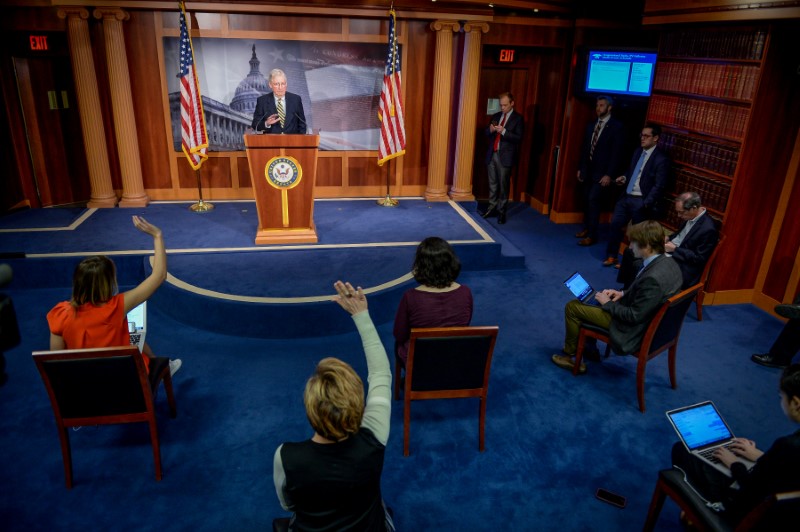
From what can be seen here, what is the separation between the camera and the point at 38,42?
6.47 m

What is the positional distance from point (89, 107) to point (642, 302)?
6264 millimetres

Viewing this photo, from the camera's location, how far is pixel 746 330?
16.5ft

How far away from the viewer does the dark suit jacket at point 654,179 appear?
5688 millimetres

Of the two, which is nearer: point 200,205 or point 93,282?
point 93,282

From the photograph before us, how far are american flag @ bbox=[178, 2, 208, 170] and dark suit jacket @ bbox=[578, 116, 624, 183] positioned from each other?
4524mm

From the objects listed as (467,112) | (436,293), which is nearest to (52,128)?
(467,112)

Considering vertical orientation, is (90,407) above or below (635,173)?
below

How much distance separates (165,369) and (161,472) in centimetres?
61

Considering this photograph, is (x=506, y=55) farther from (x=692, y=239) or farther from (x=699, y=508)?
(x=699, y=508)

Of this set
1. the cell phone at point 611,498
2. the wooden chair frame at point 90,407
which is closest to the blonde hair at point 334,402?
the wooden chair frame at point 90,407

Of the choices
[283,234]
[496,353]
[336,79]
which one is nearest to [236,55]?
[336,79]

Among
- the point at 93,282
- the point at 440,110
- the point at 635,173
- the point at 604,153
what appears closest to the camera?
the point at 93,282

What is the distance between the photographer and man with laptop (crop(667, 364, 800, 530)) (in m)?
1.99

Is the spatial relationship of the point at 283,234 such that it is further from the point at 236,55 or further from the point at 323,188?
the point at 236,55
